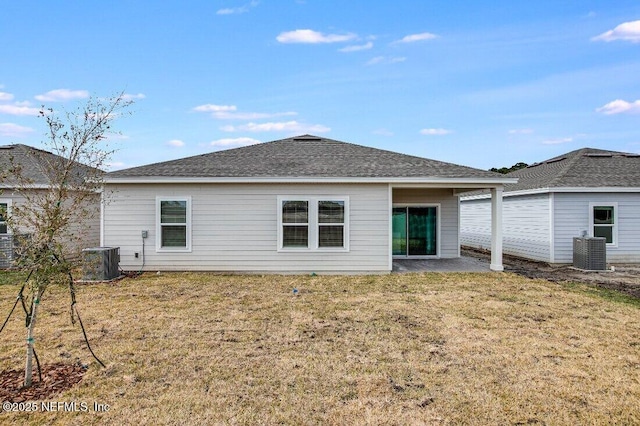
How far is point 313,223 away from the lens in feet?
33.7

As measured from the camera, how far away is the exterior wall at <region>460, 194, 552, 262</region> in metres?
13.0

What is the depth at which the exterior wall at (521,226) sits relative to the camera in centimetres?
1295

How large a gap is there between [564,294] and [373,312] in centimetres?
471

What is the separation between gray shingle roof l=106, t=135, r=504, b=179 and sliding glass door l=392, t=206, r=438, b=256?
225 cm

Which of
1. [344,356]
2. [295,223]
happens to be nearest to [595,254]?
[295,223]

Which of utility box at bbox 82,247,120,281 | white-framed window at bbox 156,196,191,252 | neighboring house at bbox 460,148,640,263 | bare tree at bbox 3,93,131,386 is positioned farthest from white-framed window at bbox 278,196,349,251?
neighboring house at bbox 460,148,640,263

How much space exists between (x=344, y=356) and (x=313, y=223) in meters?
5.99

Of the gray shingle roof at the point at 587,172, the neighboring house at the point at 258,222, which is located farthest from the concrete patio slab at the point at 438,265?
the gray shingle roof at the point at 587,172

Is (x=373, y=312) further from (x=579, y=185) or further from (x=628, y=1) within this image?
(x=628, y=1)

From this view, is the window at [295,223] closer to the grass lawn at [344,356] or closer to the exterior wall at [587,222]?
the grass lawn at [344,356]

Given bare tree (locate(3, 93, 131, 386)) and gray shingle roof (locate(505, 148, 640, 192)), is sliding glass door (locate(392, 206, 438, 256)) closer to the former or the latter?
gray shingle roof (locate(505, 148, 640, 192))

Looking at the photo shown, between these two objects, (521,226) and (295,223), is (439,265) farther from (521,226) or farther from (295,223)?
(521,226)

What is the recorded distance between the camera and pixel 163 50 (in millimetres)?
13945

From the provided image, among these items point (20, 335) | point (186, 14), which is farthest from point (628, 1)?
point (20, 335)
